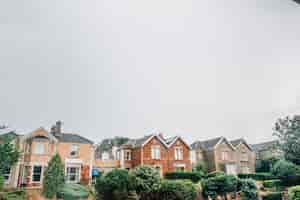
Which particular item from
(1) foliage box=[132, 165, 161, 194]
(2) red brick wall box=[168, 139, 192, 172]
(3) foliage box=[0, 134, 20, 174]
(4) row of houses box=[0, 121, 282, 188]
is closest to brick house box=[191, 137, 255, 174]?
(4) row of houses box=[0, 121, 282, 188]

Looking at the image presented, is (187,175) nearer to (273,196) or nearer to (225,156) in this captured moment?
(273,196)

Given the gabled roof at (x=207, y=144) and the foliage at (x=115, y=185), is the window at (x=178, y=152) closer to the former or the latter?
the gabled roof at (x=207, y=144)

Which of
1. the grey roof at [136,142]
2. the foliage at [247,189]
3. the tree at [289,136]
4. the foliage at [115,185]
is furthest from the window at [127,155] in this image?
the tree at [289,136]

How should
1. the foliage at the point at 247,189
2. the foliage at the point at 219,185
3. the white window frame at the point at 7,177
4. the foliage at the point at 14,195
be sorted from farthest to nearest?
the foliage at the point at 247,189 < the foliage at the point at 219,185 < the white window frame at the point at 7,177 < the foliage at the point at 14,195

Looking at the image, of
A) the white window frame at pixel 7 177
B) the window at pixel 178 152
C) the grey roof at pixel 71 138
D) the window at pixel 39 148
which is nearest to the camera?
the white window frame at pixel 7 177

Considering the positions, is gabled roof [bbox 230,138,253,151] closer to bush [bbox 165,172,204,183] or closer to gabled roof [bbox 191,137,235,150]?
gabled roof [bbox 191,137,235,150]

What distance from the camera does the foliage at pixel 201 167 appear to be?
6.98m

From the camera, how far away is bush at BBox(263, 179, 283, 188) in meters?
6.40

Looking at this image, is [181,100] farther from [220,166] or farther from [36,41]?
[220,166]

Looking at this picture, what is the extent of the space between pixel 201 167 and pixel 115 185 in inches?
130

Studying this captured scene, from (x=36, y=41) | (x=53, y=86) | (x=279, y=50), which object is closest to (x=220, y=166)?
(x=279, y=50)

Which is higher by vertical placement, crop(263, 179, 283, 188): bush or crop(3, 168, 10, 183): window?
crop(3, 168, 10, 183): window

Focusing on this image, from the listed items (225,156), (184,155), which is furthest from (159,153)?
(225,156)

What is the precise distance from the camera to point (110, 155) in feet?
19.8
